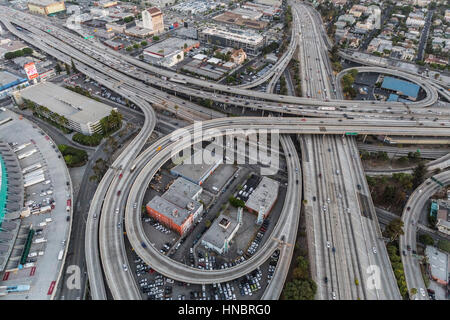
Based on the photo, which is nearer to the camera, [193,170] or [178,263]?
[178,263]

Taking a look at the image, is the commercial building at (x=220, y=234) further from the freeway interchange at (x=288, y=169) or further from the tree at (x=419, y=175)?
the tree at (x=419, y=175)

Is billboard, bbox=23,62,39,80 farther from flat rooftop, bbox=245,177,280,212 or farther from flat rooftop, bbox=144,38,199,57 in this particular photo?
flat rooftop, bbox=245,177,280,212

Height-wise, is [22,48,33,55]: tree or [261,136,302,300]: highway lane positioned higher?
[22,48,33,55]: tree

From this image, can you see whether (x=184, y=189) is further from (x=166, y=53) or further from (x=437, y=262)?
(x=166, y=53)

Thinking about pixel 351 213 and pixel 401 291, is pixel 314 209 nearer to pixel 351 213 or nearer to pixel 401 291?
pixel 351 213

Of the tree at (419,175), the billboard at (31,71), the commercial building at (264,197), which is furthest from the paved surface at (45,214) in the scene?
the tree at (419,175)

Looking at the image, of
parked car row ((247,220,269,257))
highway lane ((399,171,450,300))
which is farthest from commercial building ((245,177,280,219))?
highway lane ((399,171,450,300))

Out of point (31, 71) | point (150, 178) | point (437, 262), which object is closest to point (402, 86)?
point (437, 262)
